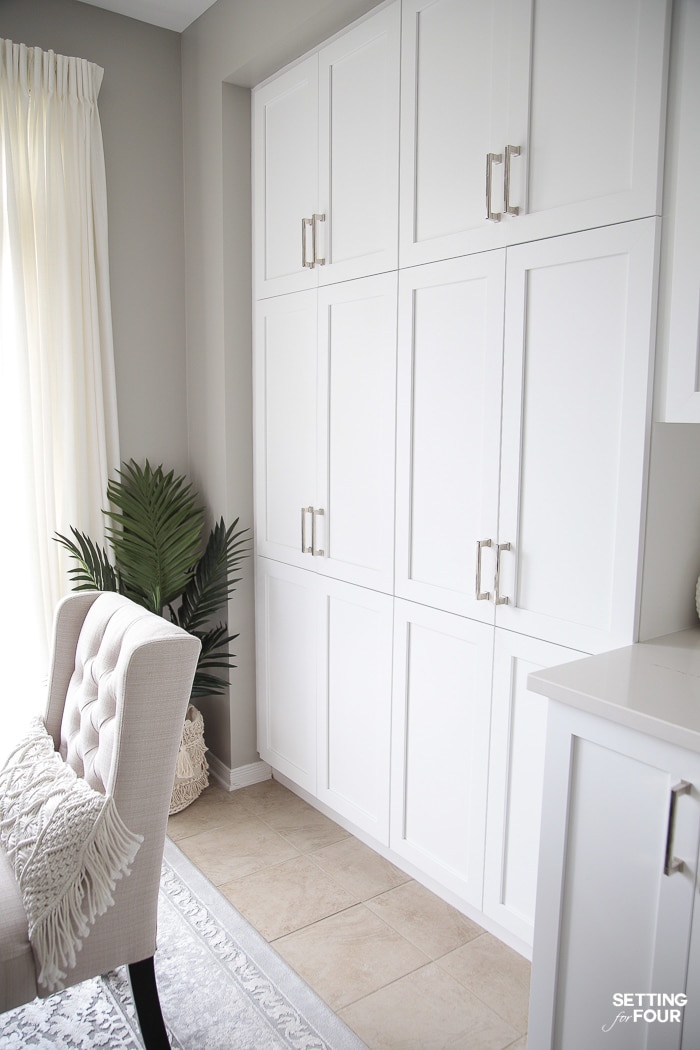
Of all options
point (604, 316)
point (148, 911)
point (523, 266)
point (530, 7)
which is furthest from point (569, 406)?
point (148, 911)

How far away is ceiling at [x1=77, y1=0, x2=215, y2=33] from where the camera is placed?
2.68 metres

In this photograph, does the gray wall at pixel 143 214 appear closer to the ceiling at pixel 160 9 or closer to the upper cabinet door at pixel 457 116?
the ceiling at pixel 160 9

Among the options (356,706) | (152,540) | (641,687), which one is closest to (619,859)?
(641,687)

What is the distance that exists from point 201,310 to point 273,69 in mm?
841

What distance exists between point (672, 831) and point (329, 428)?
1561 mm

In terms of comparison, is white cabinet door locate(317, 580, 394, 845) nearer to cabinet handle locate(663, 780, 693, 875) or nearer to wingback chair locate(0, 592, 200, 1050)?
wingback chair locate(0, 592, 200, 1050)

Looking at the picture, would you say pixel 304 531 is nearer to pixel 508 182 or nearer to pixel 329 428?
pixel 329 428

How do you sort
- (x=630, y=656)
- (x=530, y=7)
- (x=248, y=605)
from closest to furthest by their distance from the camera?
(x=630, y=656) < (x=530, y=7) < (x=248, y=605)

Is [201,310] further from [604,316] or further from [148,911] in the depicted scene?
[148,911]

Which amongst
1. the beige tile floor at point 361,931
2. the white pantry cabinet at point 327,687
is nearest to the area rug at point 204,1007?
the beige tile floor at point 361,931

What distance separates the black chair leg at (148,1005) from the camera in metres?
1.60

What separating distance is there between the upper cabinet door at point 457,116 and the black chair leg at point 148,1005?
5.74ft

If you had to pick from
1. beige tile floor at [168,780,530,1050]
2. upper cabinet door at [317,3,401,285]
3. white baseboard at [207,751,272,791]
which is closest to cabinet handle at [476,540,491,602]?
upper cabinet door at [317,3,401,285]

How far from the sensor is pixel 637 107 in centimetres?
150
